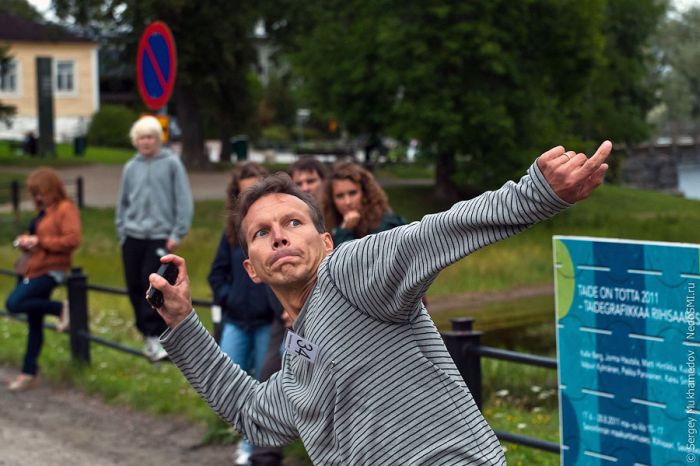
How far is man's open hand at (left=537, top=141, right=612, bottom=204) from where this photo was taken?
267 cm

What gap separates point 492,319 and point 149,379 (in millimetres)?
12445

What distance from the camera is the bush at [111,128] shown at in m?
67.0

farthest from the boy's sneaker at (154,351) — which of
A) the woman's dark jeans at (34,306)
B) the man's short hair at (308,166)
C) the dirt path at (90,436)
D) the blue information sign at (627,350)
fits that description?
the blue information sign at (627,350)

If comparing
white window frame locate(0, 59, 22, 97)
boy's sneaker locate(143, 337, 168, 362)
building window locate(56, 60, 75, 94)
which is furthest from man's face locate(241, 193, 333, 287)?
building window locate(56, 60, 75, 94)

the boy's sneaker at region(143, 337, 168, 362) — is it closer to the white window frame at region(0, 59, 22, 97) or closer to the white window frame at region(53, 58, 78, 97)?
the white window frame at region(0, 59, 22, 97)

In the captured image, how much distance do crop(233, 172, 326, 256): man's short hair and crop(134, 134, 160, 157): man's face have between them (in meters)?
7.38

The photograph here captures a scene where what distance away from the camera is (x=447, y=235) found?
2.82m

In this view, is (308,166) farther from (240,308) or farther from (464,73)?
(464,73)

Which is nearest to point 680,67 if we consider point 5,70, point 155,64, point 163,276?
point 5,70

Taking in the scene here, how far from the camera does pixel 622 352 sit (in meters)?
5.03

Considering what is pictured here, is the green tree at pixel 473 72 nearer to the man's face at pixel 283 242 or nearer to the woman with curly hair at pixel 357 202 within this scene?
the woman with curly hair at pixel 357 202

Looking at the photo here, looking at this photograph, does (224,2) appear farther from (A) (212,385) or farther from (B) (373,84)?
(A) (212,385)

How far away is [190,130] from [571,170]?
44624 mm

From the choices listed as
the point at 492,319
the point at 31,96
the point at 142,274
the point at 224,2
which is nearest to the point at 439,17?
the point at 224,2
